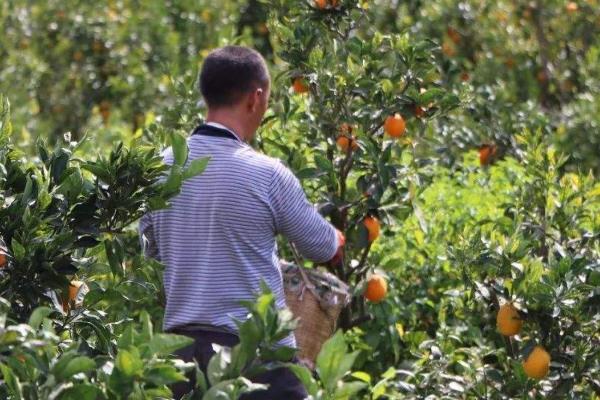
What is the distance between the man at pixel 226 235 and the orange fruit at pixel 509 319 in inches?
21.2

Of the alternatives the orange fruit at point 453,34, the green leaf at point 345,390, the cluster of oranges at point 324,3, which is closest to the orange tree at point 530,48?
the orange fruit at point 453,34

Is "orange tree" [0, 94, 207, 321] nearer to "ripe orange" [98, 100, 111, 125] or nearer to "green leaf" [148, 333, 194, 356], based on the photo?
"green leaf" [148, 333, 194, 356]

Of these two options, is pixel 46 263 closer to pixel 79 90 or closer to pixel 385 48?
pixel 385 48

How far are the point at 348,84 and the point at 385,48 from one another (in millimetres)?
253

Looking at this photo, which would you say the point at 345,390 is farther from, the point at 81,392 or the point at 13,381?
the point at 13,381

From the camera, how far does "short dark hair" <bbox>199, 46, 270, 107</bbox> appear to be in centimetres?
368

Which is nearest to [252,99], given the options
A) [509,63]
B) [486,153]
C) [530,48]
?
[486,153]

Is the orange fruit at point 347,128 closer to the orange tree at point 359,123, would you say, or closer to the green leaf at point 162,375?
the orange tree at point 359,123

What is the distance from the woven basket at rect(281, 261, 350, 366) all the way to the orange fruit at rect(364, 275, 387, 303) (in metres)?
0.30

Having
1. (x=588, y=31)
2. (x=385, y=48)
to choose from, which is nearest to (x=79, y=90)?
(x=588, y=31)

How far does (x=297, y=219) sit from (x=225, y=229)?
0.64 feet

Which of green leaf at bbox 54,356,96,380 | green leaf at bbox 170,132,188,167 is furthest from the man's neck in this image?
green leaf at bbox 54,356,96,380

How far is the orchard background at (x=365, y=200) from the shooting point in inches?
99.1

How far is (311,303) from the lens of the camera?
3842 mm
